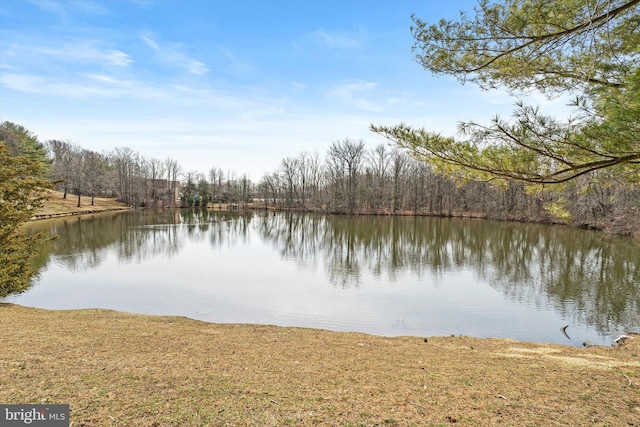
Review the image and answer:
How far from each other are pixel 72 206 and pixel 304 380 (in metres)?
56.1

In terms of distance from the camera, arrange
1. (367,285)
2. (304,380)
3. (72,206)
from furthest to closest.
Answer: (72,206) → (367,285) → (304,380)

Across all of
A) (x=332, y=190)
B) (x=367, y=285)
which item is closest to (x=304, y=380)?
(x=367, y=285)

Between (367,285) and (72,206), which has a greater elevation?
(72,206)

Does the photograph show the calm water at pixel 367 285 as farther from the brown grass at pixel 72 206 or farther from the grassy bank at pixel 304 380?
the brown grass at pixel 72 206

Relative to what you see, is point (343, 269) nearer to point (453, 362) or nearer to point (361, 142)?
point (453, 362)

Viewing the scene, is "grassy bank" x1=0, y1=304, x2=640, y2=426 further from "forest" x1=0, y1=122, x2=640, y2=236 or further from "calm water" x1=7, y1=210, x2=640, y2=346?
"forest" x1=0, y1=122, x2=640, y2=236

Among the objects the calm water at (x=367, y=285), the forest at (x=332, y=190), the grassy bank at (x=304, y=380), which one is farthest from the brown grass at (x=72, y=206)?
the grassy bank at (x=304, y=380)

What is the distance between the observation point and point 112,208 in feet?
180

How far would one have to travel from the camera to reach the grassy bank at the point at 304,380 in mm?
3109

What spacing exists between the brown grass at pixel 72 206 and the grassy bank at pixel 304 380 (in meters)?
38.7

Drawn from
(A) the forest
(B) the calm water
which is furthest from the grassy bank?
(A) the forest

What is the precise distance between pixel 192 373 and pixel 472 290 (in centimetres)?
1044

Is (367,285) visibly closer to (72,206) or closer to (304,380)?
(304,380)

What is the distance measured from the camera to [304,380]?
405 centimetres
